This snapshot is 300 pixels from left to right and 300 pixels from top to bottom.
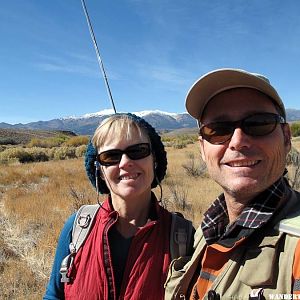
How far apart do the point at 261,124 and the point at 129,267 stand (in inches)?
44.0

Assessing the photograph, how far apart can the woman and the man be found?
285 millimetres

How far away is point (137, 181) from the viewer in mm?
2295

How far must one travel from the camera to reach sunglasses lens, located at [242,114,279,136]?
1.60 meters

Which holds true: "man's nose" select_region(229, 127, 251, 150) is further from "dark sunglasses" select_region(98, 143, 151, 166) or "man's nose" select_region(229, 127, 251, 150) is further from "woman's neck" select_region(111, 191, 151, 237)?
"woman's neck" select_region(111, 191, 151, 237)

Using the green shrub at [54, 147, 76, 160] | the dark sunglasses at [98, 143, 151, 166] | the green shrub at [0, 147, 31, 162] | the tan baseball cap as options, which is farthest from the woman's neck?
the green shrub at [54, 147, 76, 160]

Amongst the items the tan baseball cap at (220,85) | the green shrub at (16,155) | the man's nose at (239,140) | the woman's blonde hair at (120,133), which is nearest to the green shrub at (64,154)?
the green shrub at (16,155)

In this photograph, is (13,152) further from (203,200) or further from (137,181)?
(137,181)

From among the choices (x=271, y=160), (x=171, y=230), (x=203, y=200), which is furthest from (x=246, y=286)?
(x=203, y=200)

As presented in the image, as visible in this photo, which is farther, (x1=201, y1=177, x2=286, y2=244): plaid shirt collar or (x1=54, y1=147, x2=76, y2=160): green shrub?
(x1=54, y1=147, x2=76, y2=160): green shrub

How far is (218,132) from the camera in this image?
172 centimetres

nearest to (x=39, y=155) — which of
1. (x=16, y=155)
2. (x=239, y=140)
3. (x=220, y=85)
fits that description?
(x=16, y=155)

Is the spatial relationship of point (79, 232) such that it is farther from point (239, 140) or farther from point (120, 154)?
point (239, 140)

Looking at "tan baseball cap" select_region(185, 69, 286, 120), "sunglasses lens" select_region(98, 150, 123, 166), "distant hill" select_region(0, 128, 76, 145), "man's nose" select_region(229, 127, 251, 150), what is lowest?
"sunglasses lens" select_region(98, 150, 123, 166)

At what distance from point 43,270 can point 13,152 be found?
2225 cm
